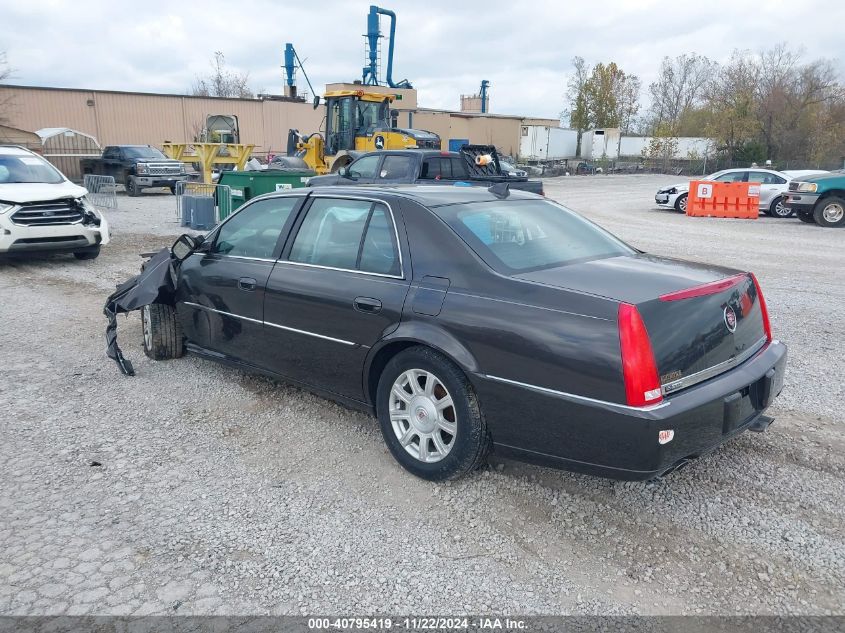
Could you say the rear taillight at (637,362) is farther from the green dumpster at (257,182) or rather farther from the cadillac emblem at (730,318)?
the green dumpster at (257,182)

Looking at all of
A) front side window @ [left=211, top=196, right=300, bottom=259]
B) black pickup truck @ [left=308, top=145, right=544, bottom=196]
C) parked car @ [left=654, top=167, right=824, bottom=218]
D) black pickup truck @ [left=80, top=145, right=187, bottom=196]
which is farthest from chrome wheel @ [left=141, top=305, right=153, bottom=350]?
black pickup truck @ [left=80, top=145, right=187, bottom=196]

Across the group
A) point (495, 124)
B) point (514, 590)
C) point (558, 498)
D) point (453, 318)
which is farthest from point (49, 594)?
point (495, 124)

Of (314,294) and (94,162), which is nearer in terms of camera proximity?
(314,294)

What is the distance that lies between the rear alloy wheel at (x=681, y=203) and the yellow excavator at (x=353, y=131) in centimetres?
790

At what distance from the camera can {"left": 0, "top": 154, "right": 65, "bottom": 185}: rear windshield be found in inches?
416

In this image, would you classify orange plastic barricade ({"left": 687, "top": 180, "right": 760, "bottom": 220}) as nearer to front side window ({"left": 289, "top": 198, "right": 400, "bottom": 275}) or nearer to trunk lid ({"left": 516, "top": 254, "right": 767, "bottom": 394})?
trunk lid ({"left": 516, "top": 254, "right": 767, "bottom": 394})

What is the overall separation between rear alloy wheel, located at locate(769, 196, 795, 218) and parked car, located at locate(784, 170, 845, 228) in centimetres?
83

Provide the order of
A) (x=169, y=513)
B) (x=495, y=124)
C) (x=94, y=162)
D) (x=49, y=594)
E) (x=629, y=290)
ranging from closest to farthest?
(x=49, y=594) < (x=629, y=290) < (x=169, y=513) < (x=94, y=162) < (x=495, y=124)

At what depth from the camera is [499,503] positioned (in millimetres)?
3627

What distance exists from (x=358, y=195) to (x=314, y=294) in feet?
2.31

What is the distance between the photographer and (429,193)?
170 inches

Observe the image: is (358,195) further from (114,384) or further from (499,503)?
(114,384)

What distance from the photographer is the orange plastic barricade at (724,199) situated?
19.3m

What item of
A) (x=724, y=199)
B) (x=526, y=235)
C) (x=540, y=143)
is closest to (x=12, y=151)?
(x=526, y=235)
